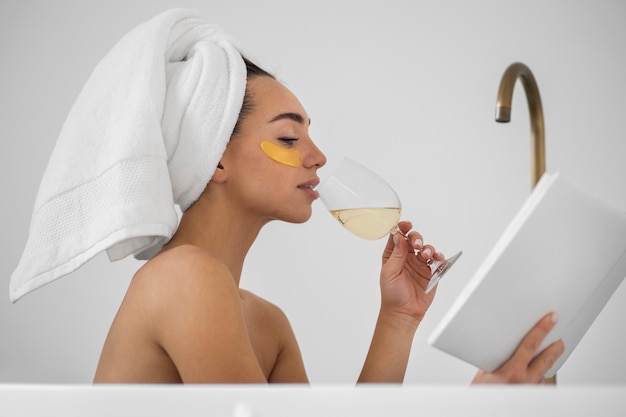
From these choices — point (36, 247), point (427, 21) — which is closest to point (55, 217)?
point (36, 247)

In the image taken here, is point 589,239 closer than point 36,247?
Yes

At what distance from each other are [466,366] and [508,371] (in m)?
1.41

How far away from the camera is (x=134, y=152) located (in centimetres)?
111

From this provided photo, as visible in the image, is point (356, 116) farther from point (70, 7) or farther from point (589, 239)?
point (589, 239)

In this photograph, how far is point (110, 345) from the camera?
109cm

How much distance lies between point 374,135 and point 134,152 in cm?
138

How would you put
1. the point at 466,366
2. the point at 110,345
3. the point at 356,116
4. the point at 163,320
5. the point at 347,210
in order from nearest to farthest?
the point at 163,320, the point at 110,345, the point at 347,210, the point at 466,366, the point at 356,116

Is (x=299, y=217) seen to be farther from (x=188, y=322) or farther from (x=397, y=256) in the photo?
(x=188, y=322)

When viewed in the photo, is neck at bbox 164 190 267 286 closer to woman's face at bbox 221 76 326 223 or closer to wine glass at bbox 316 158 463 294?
woman's face at bbox 221 76 326 223

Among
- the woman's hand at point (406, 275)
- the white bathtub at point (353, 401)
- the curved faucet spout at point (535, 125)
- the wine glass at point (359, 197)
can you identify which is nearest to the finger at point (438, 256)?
the woman's hand at point (406, 275)

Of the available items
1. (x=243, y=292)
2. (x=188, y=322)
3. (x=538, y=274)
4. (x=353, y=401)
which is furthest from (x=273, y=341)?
(x=353, y=401)

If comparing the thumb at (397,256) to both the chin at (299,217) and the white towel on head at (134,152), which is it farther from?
the white towel on head at (134,152)

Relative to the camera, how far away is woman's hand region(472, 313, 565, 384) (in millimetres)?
869

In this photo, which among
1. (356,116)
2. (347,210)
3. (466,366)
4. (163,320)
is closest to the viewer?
(163,320)
